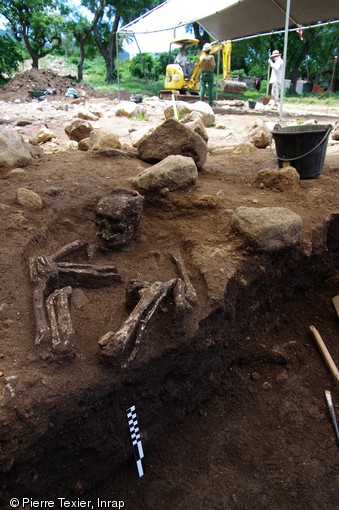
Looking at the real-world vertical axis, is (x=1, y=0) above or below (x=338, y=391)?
above

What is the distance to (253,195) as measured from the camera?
4.38m

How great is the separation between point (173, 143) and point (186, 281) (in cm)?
241

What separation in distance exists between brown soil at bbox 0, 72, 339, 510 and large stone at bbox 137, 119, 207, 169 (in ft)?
2.12

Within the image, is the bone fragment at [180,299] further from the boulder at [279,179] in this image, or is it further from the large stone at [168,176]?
the boulder at [279,179]

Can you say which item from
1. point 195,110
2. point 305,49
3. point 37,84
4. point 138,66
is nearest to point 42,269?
point 195,110

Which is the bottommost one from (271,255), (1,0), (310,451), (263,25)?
(310,451)

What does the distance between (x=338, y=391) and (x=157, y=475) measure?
1.66 metres

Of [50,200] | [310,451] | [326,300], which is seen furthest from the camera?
[326,300]

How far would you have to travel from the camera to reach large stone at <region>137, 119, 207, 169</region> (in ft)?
16.0

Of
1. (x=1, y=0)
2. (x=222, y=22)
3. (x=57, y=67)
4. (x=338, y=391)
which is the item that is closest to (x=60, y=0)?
(x=1, y=0)

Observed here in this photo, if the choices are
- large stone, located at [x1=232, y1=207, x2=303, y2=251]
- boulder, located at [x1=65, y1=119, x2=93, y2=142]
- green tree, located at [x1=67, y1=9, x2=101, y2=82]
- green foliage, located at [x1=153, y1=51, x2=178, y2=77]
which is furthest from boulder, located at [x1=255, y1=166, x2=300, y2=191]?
green foliage, located at [x1=153, y1=51, x2=178, y2=77]

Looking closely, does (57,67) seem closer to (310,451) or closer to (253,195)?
(253,195)

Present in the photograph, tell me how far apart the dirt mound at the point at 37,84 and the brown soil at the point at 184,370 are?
1588 cm

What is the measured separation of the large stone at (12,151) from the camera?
4492 mm
